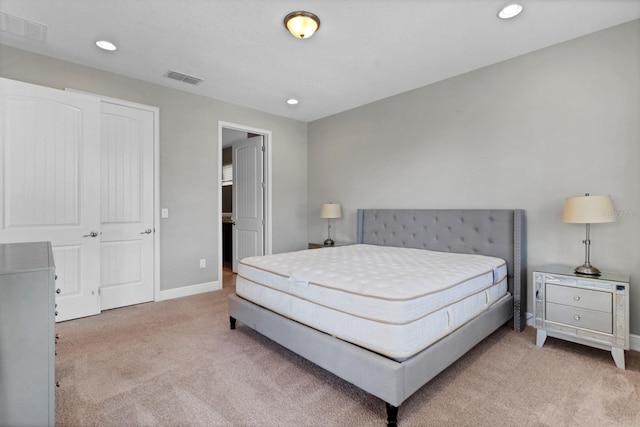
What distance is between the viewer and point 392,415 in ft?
5.08

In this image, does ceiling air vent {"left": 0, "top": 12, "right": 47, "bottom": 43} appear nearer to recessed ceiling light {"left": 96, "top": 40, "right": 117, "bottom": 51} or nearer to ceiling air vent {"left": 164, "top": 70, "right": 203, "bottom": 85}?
recessed ceiling light {"left": 96, "top": 40, "right": 117, "bottom": 51}

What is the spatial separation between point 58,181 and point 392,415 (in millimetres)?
3473

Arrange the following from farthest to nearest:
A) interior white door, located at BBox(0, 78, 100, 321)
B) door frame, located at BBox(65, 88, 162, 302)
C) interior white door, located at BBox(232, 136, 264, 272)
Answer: interior white door, located at BBox(232, 136, 264, 272) → door frame, located at BBox(65, 88, 162, 302) → interior white door, located at BBox(0, 78, 100, 321)

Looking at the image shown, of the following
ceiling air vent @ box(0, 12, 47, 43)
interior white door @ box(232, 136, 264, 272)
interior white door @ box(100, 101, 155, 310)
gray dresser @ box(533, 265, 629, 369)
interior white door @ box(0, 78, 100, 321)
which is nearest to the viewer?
gray dresser @ box(533, 265, 629, 369)

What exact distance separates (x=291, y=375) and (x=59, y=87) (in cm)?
354

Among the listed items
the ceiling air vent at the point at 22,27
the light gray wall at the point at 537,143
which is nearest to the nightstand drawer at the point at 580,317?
the light gray wall at the point at 537,143

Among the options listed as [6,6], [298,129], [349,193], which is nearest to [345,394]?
[349,193]

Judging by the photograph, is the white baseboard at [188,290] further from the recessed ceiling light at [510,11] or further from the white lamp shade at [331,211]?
the recessed ceiling light at [510,11]

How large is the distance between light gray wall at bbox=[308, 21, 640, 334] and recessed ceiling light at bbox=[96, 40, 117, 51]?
3058 millimetres

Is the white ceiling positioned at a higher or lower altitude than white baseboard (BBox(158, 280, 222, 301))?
higher

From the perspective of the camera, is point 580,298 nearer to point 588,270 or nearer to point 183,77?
point 588,270

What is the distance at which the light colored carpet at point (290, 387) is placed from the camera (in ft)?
5.40

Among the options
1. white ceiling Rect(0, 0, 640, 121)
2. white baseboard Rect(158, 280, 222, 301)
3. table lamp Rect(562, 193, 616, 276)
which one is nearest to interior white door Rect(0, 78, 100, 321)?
white ceiling Rect(0, 0, 640, 121)

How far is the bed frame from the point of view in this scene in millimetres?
1604
